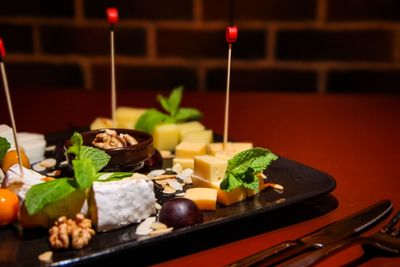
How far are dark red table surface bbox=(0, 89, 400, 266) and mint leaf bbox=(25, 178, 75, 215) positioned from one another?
24cm

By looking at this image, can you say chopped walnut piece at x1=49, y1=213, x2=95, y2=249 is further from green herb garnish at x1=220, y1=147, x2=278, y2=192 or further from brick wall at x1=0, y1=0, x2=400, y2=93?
brick wall at x1=0, y1=0, x2=400, y2=93

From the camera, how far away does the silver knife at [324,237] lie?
1005 mm

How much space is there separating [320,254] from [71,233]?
0.45 metres

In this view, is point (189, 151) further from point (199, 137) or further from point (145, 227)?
point (145, 227)

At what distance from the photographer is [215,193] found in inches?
48.9

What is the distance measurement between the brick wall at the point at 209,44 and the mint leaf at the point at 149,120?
1166 millimetres

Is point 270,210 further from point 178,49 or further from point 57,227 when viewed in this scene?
point 178,49

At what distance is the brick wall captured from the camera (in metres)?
2.83

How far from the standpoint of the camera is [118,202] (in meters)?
1.11

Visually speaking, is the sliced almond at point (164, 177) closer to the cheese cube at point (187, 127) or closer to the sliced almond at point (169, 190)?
the sliced almond at point (169, 190)

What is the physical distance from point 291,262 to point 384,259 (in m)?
0.20

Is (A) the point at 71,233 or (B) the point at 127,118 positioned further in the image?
(B) the point at 127,118

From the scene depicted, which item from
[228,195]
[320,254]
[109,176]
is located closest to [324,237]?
[320,254]

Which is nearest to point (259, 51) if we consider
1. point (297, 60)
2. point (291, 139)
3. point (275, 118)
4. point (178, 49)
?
point (297, 60)
